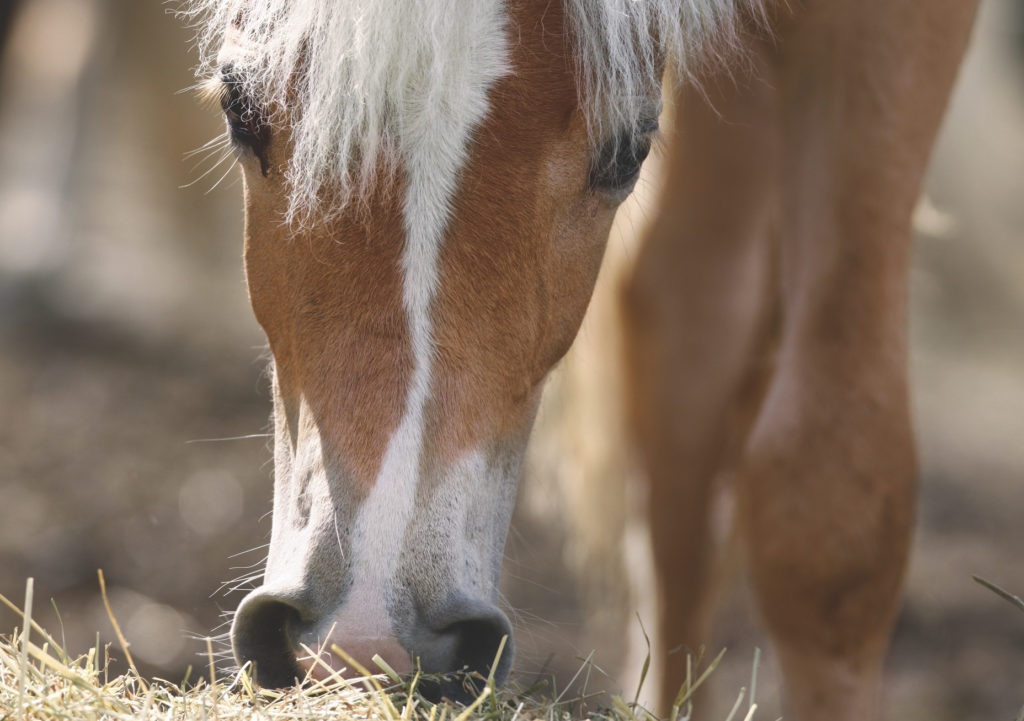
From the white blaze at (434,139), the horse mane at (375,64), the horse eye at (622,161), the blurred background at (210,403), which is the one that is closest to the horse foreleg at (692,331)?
the blurred background at (210,403)


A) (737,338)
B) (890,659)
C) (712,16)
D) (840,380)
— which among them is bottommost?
(890,659)

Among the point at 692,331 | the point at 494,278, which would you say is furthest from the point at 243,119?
the point at 692,331

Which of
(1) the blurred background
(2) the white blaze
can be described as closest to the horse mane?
(2) the white blaze

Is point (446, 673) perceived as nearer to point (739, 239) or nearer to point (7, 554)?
point (739, 239)

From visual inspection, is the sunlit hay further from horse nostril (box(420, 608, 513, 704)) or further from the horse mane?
the horse mane

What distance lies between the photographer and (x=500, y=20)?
1.59 m

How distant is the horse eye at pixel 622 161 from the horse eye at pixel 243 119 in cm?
49

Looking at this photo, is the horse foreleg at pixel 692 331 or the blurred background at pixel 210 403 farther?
the blurred background at pixel 210 403

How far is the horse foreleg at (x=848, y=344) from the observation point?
6.73ft

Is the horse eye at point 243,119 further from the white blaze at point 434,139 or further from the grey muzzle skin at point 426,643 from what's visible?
the grey muzzle skin at point 426,643

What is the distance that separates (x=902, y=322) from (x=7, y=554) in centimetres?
285

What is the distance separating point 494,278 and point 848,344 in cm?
82

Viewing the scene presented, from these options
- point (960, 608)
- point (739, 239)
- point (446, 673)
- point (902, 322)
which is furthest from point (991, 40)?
point (446, 673)

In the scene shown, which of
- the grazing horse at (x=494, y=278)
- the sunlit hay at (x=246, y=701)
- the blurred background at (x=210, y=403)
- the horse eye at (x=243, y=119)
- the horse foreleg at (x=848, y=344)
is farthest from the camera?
the blurred background at (x=210, y=403)
